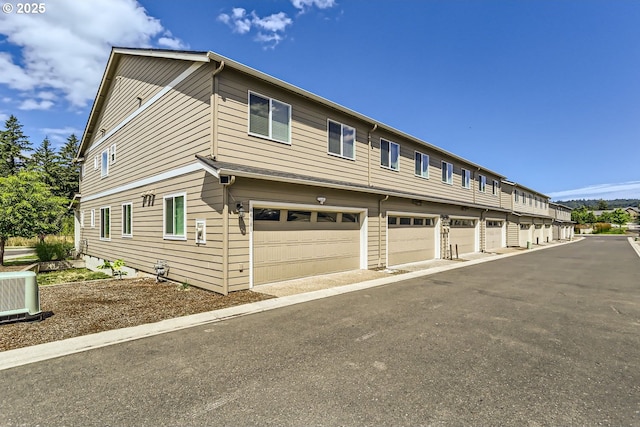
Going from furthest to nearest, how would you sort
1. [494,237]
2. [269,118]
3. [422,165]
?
[494,237]
[422,165]
[269,118]

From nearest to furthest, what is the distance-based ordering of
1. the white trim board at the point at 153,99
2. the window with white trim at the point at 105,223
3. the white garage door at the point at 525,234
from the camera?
the white trim board at the point at 153,99 < the window with white trim at the point at 105,223 < the white garage door at the point at 525,234

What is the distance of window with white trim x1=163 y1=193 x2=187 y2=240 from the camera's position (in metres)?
9.42

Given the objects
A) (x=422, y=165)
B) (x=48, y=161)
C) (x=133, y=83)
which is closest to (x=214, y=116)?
(x=133, y=83)

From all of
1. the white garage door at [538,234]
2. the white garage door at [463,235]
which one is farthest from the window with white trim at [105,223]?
the white garage door at [538,234]

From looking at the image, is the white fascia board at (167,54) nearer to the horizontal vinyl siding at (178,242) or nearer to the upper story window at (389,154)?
the horizontal vinyl siding at (178,242)

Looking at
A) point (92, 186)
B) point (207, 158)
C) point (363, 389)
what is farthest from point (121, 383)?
point (92, 186)

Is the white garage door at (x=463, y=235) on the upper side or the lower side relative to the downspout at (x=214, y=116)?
lower

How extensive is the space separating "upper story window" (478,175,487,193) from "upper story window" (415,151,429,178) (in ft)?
26.5

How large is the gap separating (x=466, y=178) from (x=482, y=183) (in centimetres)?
295

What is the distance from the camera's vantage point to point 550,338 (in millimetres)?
4961

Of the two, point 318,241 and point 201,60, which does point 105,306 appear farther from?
point 201,60

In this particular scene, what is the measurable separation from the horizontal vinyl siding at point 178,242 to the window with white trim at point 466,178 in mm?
17239

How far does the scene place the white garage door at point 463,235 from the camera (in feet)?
59.5

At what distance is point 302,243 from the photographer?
395 inches
